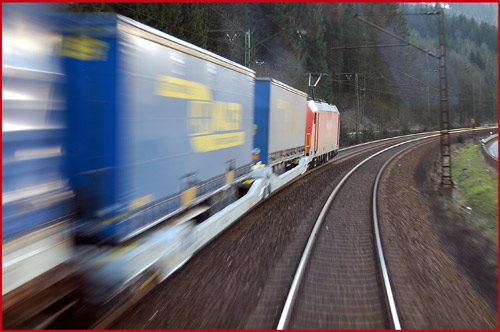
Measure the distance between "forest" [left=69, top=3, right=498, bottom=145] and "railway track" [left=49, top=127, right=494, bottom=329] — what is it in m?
10.5

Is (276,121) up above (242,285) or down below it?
above

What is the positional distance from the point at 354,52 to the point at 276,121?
50888 mm

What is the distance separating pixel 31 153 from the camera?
3.45 metres

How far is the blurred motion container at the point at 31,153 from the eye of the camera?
10.5 feet

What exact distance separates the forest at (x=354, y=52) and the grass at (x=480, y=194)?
21.7ft

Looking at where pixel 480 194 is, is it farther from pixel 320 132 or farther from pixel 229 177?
pixel 229 177

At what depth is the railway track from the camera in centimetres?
450

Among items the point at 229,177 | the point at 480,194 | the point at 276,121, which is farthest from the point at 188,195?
the point at 480,194

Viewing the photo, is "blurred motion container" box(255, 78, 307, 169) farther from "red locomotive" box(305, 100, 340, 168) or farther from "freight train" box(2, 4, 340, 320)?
"freight train" box(2, 4, 340, 320)

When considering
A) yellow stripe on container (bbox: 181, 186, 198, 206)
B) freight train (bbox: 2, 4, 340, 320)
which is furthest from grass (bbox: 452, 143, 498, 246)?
freight train (bbox: 2, 4, 340, 320)

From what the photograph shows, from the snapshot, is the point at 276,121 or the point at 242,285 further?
the point at 276,121

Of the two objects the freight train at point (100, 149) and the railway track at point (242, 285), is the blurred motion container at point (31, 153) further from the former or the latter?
the railway track at point (242, 285)

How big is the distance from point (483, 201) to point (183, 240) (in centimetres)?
1148

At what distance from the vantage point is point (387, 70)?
6209 cm
